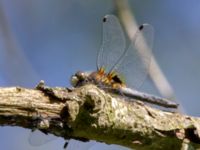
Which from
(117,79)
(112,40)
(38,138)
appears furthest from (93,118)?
(112,40)

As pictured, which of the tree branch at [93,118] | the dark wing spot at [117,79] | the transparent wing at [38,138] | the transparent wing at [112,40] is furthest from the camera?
the transparent wing at [112,40]

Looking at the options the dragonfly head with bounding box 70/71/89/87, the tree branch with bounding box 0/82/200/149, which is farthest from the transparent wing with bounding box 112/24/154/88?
the tree branch with bounding box 0/82/200/149

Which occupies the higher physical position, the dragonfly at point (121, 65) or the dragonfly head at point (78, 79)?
the dragonfly at point (121, 65)

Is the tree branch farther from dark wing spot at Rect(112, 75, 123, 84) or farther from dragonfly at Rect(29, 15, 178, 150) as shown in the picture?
dark wing spot at Rect(112, 75, 123, 84)

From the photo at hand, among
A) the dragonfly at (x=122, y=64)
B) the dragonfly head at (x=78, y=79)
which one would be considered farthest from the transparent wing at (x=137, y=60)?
the dragonfly head at (x=78, y=79)

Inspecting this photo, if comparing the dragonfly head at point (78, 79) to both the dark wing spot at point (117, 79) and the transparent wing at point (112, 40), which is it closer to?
the dark wing spot at point (117, 79)

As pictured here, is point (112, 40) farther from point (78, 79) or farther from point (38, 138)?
point (38, 138)
